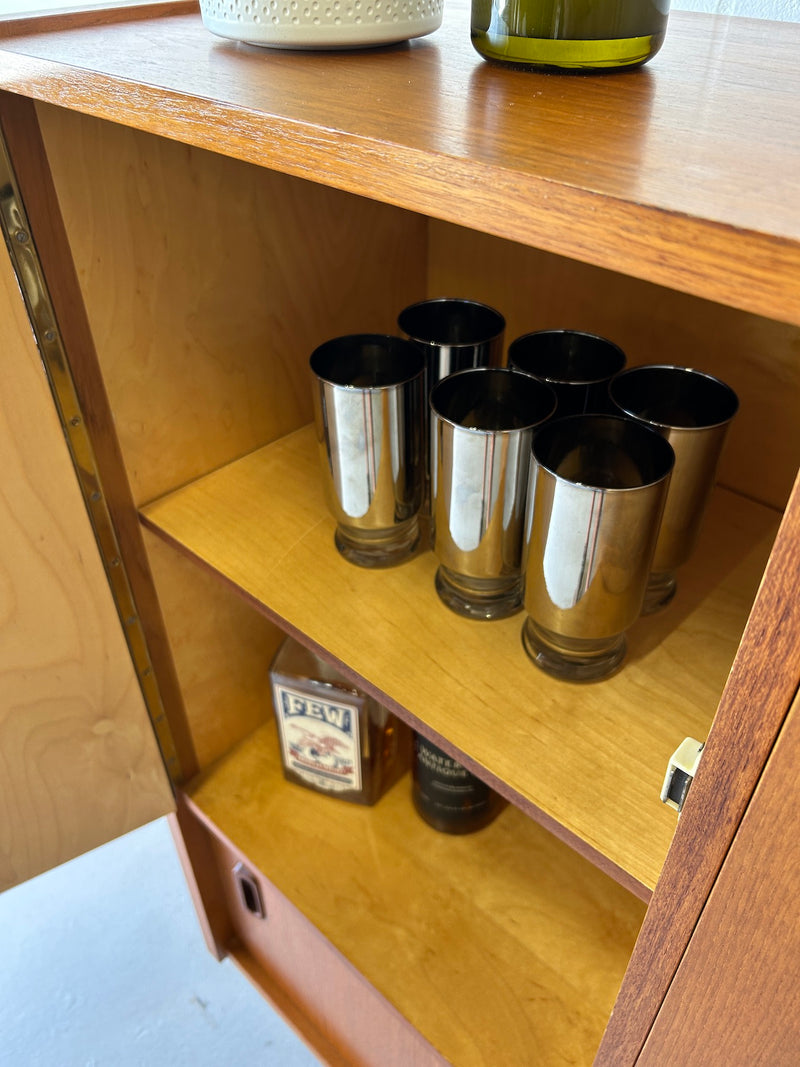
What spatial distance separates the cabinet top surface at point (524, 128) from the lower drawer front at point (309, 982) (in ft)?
2.35

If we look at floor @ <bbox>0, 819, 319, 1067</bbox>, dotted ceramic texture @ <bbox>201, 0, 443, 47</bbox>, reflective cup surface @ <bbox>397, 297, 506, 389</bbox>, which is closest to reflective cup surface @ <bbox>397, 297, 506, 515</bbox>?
reflective cup surface @ <bbox>397, 297, 506, 389</bbox>

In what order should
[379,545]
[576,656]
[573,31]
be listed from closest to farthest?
[573,31] < [576,656] < [379,545]

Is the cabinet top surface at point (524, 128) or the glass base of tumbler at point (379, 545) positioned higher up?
the cabinet top surface at point (524, 128)

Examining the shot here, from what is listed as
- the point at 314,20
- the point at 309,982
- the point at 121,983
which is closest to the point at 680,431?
the point at 314,20

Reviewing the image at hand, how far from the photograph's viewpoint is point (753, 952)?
34cm

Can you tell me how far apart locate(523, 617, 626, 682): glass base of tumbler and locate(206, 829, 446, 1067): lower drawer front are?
1.32 feet

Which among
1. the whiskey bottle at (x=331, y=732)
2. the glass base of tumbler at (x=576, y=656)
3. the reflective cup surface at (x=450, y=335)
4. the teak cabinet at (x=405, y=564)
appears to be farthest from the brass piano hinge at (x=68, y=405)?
the glass base of tumbler at (x=576, y=656)

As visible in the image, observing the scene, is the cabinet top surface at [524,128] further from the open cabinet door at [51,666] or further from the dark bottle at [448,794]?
the dark bottle at [448,794]

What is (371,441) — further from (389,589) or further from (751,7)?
(751,7)

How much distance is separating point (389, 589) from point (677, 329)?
1.03 feet

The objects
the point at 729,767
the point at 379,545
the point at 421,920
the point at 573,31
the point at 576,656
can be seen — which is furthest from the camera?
the point at 421,920

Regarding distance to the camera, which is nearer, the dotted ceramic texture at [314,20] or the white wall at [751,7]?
the dotted ceramic texture at [314,20]

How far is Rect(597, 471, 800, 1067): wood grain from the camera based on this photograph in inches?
10.2

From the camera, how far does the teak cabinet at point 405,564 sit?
306 mm
